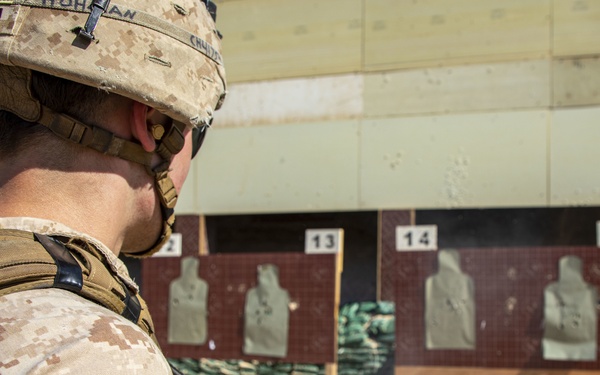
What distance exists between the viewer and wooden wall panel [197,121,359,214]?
4.39 metres

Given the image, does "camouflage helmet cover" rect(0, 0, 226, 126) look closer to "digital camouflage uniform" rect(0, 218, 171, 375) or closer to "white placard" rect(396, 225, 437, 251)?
"digital camouflage uniform" rect(0, 218, 171, 375)

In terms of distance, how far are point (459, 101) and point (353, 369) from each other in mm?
1395

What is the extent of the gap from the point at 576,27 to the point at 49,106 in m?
3.40

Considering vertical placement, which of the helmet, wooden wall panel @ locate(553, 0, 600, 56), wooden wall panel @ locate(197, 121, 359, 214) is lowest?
the helmet

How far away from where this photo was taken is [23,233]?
969 millimetres

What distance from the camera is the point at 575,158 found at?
402 centimetres

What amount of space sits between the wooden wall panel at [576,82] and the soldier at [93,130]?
122 inches

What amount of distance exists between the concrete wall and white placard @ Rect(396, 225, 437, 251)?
0.41 ft

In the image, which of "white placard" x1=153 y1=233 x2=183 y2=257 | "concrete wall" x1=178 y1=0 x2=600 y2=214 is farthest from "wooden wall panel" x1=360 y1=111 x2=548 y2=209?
"white placard" x1=153 y1=233 x2=183 y2=257

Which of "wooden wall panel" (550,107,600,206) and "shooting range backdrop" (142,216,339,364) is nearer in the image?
"wooden wall panel" (550,107,600,206)

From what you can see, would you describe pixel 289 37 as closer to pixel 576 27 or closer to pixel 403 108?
pixel 403 108

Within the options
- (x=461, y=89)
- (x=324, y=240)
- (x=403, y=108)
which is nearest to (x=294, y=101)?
(x=403, y=108)

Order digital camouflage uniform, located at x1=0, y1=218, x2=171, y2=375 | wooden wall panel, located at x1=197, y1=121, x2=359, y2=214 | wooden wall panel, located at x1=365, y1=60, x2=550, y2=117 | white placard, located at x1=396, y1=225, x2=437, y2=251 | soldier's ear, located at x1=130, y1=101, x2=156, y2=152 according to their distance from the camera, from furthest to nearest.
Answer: wooden wall panel, located at x1=197, y1=121, x2=359, y2=214, white placard, located at x1=396, y1=225, x2=437, y2=251, wooden wall panel, located at x1=365, y1=60, x2=550, y2=117, soldier's ear, located at x1=130, y1=101, x2=156, y2=152, digital camouflage uniform, located at x1=0, y1=218, x2=171, y2=375

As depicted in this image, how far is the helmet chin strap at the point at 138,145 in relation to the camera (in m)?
1.09
